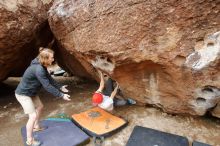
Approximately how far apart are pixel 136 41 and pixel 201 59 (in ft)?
2.71

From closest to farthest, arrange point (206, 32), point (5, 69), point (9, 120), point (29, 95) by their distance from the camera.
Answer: point (206, 32)
point (29, 95)
point (9, 120)
point (5, 69)

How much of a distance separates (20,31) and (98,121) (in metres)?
1.96

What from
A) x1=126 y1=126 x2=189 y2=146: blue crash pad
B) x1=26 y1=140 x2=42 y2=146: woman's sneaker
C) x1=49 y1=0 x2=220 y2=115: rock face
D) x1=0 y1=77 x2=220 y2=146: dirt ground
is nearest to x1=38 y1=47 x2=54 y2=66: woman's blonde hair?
x1=49 y1=0 x2=220 y2=115: rock face

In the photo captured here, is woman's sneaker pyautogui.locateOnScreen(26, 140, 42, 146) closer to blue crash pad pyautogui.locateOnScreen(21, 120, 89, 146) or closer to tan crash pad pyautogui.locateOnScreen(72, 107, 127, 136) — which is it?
blue crash pad pyautogui.locateOnScreen(21, 120, 89, 146)

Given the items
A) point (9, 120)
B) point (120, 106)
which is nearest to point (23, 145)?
point (9, 120)

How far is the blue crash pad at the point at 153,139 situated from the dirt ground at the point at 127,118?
0.51 feet

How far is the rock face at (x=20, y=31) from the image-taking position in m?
4.05

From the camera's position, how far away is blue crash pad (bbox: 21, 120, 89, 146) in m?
3.28

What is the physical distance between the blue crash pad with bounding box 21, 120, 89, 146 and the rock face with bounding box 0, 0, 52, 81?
57.1 inches

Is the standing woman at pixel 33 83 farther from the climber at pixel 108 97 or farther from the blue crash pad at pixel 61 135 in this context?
the climber at pixel 108 97

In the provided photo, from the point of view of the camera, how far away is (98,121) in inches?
145

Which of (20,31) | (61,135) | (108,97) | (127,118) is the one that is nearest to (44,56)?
(61,135)

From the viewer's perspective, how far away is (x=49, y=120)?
152 inches

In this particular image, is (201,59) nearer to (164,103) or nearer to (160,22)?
(160,22)
